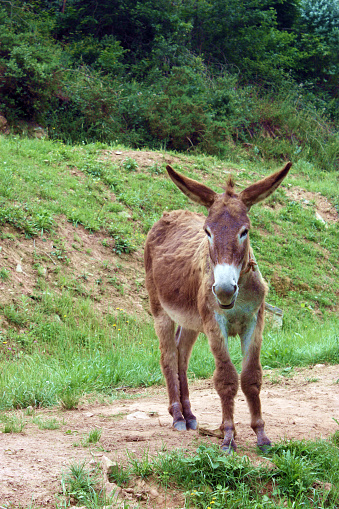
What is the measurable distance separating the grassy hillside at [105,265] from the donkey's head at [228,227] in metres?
2.43

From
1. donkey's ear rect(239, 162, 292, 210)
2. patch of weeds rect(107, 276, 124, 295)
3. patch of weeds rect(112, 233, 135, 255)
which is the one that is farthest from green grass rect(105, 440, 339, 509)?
patch of weeds rect(112, 233, 135, 255)

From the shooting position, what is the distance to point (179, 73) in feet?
56.9

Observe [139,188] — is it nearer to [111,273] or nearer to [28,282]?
[111,273]

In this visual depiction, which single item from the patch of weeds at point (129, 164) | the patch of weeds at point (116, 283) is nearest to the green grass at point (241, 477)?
the patch of weeds at point (116, 283)

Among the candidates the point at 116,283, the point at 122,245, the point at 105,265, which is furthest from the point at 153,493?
the point at 122,245

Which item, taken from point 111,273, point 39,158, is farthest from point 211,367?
point 39,158

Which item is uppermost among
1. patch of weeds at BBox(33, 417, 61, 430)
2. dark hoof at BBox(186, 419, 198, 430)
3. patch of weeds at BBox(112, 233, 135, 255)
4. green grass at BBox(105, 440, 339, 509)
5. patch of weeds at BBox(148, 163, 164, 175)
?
green grass at BBox(105, 440, 339, 509)

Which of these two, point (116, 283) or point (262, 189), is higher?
point (262, 189)

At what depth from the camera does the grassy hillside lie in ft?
21.0

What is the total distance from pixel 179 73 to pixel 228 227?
49.3ft

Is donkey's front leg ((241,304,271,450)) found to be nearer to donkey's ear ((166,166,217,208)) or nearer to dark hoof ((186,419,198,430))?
dark hoof ((186,419,198,430))

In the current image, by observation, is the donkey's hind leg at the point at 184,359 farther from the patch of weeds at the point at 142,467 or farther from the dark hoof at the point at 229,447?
the patch of weeds at the point at 142,467

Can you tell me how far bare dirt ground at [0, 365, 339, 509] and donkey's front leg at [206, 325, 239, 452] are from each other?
171mm

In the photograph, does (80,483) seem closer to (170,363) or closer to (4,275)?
(170,363)
